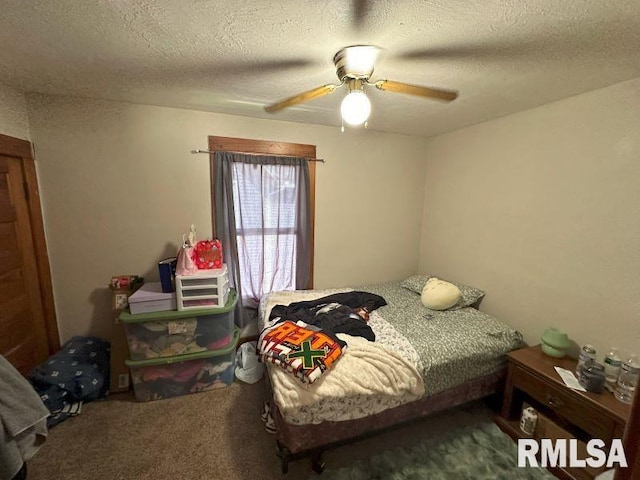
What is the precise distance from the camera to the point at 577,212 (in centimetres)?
183

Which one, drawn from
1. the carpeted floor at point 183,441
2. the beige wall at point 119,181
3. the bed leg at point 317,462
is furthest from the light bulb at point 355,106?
the carpeted floor at point 183,441

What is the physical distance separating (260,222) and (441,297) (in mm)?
1824

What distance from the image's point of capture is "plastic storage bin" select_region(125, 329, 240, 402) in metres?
2.00

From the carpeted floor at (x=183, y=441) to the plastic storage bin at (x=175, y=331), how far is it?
394 mm

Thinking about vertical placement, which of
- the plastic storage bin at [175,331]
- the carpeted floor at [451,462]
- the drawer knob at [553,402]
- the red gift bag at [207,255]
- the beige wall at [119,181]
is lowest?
the carpeted floor at [451,462]

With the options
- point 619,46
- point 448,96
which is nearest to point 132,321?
point 448,96

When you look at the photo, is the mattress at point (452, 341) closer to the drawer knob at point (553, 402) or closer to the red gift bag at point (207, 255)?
the drawer knob at point (553, 402)

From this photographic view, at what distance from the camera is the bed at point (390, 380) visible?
4.69 ft

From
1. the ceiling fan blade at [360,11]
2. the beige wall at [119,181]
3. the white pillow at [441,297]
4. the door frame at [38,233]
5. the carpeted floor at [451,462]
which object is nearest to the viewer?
the ceiling fan blade at [360,11]

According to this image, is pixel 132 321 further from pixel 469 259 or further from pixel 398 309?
pixel 469 259

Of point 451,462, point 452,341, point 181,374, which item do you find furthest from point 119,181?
point 451,462

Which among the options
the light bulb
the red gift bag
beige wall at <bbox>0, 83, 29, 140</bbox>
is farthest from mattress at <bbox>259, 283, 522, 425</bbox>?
beige wall at <bbox>0, 83, 29, 140</bbox>

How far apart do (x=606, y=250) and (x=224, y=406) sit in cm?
285

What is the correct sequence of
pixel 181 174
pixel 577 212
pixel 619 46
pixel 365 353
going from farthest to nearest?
pixel 181 174 < pixel 577 212 < pixel 365 353 < pixel 619 46
